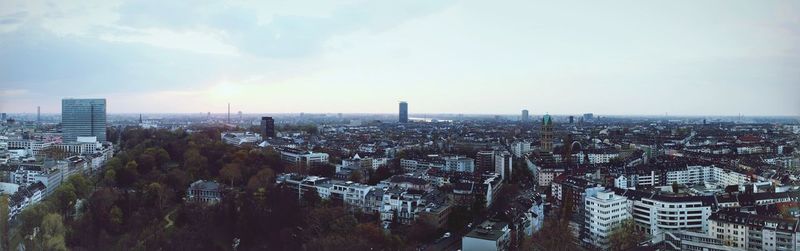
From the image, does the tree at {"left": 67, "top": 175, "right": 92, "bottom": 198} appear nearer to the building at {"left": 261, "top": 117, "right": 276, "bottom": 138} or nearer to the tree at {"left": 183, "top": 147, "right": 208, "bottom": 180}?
the tree at {"left": 183, "top": 147, "right": 208, "bottom": 180}

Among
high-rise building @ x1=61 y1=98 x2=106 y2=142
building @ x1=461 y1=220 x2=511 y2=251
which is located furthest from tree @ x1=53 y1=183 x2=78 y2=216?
building @ x1=461 y1=220 x2=511 y2=251

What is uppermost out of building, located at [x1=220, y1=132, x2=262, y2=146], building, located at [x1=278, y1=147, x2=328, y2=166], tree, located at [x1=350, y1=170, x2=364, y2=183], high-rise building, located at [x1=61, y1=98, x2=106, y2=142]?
high-rise building, located at [x1=61, y1=98, x2=106, y2=142]

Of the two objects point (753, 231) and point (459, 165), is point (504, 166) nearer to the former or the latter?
point (459, 165)

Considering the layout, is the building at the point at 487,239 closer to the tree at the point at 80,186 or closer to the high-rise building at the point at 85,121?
the tree at the point at 80,186

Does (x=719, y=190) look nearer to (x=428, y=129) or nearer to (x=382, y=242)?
(x=382, y=242)

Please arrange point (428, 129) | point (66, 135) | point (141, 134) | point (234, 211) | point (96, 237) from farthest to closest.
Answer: point (428, 129) < point (141, 134) < point (66, 135) < point (234, 211) < point (96, 237)

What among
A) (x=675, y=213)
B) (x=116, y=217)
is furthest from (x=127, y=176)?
(x=675, y=213)

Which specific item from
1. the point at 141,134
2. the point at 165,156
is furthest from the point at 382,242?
the point at 141,134
